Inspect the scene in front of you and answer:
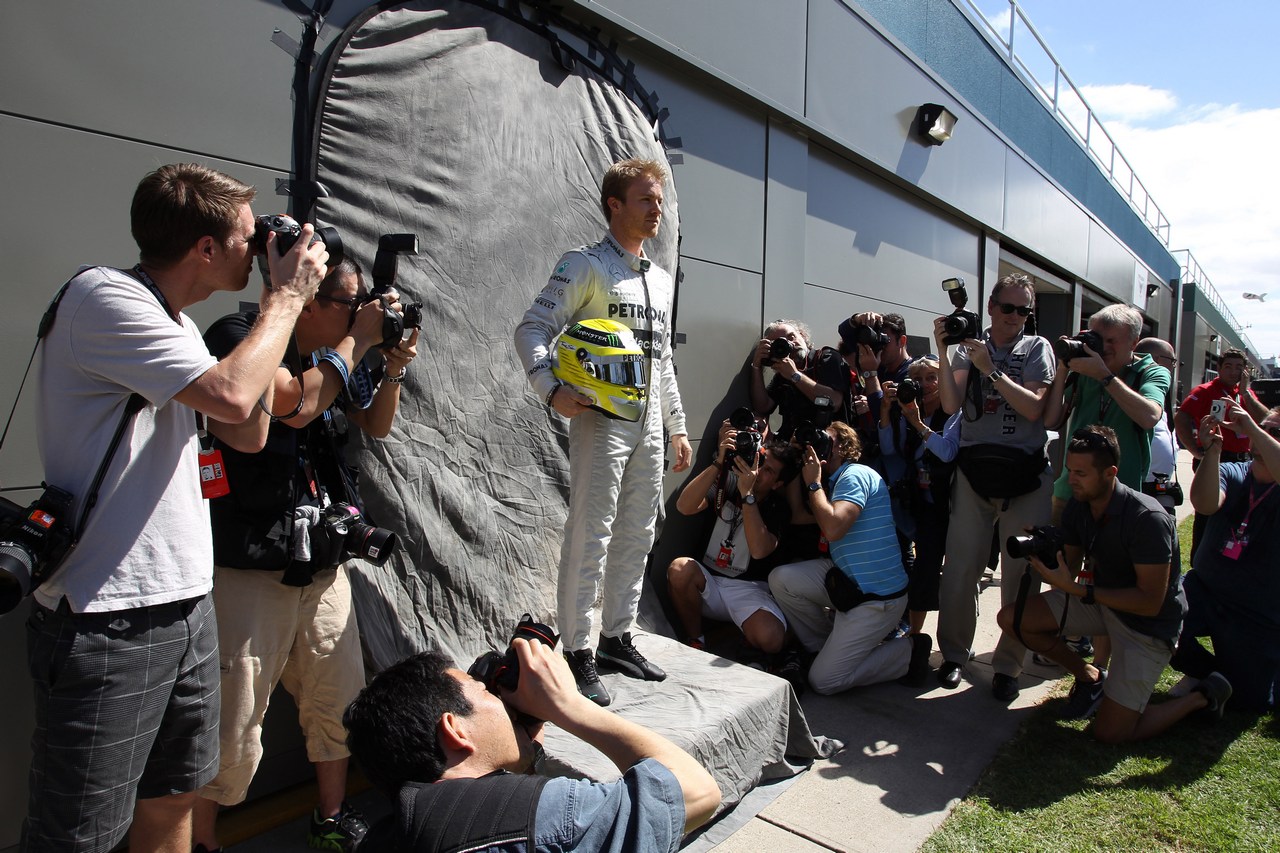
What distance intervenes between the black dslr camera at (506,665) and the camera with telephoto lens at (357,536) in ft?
2.31

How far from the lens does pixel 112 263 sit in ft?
7.33

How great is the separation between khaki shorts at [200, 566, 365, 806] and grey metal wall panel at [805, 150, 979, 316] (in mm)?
4107

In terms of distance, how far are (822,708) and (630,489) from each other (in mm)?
1505

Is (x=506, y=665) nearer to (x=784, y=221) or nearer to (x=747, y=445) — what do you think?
(x=747, y=445)

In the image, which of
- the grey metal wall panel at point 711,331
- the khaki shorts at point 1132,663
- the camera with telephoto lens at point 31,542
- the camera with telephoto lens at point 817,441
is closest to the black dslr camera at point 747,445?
the camera with telephoto lens at point 817,441

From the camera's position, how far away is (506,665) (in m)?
1.42

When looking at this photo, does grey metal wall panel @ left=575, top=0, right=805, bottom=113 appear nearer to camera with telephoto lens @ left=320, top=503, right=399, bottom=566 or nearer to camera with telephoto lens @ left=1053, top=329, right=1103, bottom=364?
camera with telephoto lens @ left=1053, top=329, right=1103, bottom=364

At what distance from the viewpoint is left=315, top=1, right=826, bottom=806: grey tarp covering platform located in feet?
8.93

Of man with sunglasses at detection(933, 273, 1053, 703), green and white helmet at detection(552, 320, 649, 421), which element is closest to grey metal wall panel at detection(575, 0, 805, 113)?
green and white helmet at detection(552, 320, 649, 421)

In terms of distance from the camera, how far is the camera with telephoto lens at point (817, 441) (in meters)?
3.75

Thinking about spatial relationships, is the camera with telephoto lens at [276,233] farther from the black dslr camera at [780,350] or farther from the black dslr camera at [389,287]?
the black dslr camera at [780,350]

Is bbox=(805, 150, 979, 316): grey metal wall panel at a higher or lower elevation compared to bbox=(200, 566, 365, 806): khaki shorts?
higher

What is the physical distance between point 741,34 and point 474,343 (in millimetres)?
2760

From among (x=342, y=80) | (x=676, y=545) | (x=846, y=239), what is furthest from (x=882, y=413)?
(x=342, y=80)
